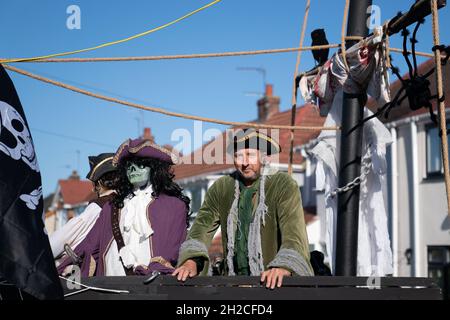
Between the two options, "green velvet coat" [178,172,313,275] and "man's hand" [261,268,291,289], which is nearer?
"man's hand" [261,268,291,289]

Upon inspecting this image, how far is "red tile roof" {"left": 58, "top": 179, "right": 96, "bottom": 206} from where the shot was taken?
4328 centimetres

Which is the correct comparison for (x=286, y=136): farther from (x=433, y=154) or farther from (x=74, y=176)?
(x=74, y=176)

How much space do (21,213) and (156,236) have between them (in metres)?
1.36

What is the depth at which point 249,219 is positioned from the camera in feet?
13.0

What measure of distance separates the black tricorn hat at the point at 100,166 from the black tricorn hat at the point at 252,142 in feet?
4.89

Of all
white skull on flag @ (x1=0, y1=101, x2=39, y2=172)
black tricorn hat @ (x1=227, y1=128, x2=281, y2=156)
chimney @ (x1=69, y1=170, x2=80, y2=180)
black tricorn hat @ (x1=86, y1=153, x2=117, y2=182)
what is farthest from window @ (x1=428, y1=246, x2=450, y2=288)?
chimney @ (x1=69, y1=170, x2=80, y2=180)

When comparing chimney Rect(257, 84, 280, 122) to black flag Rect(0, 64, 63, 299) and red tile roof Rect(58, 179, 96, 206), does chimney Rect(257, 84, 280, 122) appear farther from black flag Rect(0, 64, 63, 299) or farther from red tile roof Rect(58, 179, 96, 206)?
black flag Rect(0, 64, 63, 299)

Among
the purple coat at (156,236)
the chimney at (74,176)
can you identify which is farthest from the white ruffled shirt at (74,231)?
the chimney at (74,176)

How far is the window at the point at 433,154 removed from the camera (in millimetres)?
16141

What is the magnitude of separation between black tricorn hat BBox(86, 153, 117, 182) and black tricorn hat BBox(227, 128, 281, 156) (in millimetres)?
1489

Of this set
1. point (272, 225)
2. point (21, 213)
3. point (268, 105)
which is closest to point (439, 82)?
point (272, 225)

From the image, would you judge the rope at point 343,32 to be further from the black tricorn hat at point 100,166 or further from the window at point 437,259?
the window at point 437,259

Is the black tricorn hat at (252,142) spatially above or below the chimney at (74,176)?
below
